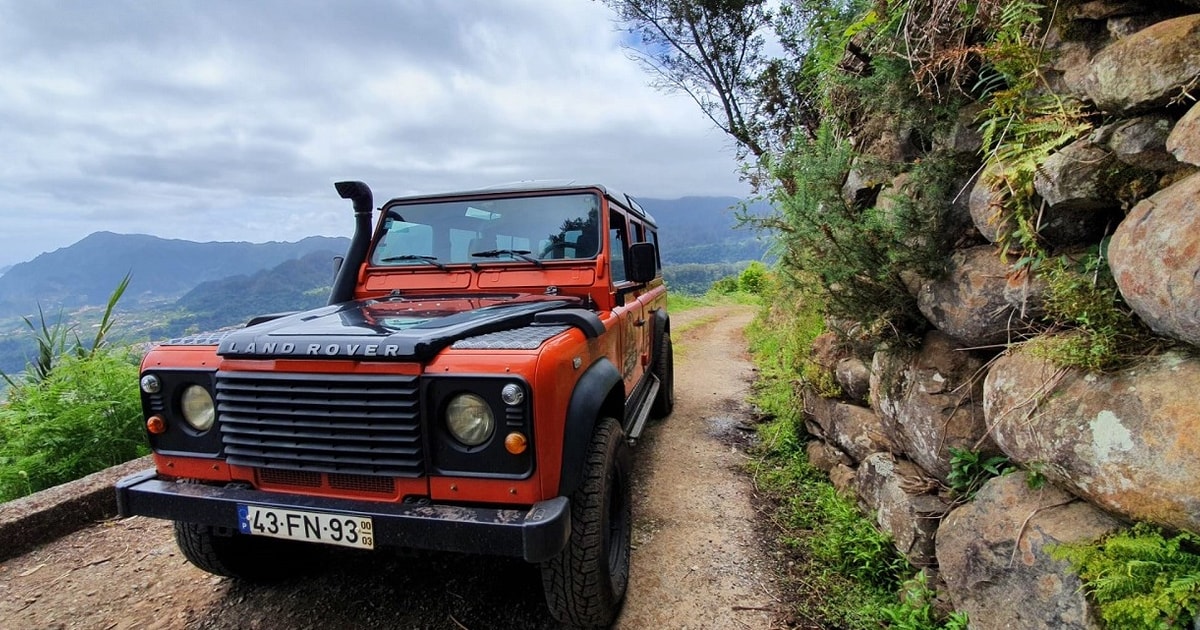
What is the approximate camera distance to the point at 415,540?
194cm

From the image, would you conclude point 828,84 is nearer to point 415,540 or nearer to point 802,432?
point 802,432


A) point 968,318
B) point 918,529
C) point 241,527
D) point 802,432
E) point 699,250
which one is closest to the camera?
point 241,527

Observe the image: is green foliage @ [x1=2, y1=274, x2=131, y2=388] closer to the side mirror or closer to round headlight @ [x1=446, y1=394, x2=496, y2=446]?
round headlight @ [x1=446, y1=394, x2=496, y2=446]

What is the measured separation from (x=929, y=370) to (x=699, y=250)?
35953 millimetres

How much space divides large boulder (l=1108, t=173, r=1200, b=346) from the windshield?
95.7 inches

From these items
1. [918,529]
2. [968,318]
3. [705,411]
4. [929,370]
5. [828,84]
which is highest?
[828,84]

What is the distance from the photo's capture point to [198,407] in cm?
237

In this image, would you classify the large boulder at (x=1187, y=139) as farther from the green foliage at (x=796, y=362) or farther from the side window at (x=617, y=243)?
the side window at (x=617, y=243)

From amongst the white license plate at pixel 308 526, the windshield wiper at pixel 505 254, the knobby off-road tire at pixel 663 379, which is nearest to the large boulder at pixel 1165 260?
the white license plate at pixel 308 526

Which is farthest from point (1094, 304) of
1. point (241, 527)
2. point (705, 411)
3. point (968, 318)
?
point (705, 411)

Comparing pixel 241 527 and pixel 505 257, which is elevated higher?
pixel 505 257

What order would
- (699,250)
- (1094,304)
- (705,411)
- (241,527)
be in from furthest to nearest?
(699,250) → (705,411) → (241,527) → (1094,304)

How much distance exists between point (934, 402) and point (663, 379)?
3.14 meters

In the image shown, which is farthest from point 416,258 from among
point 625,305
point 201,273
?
point 201,273
